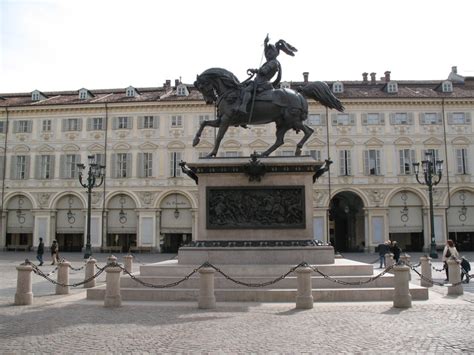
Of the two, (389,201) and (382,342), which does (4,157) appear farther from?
(382,342)

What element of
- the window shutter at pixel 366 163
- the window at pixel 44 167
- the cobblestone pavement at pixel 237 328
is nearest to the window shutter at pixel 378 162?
the window shutter at pixel 366 163

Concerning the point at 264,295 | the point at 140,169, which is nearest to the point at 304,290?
the point at 264,295

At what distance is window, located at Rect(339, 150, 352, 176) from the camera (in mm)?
47562

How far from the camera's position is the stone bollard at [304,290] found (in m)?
11.3

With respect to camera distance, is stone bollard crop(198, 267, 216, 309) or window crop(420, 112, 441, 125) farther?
window crop(420, 112, 441, 125)

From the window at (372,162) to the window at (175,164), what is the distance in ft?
57.2

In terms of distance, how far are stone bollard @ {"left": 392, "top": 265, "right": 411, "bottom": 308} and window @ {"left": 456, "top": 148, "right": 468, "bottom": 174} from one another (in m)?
39.3

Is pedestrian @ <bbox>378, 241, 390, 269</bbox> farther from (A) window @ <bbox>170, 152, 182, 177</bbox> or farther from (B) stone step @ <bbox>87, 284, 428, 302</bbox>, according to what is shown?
(A) window @ <bbox>170, 152, 182, 177</bbox>

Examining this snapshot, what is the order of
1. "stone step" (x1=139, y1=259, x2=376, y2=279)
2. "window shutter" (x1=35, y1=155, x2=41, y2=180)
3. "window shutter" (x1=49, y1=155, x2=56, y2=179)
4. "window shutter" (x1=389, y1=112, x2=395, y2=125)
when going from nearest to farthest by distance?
"stone step" (x1=139, y1=259, x2=376, y2=279)
"window shutter" (x1=389, y1=112, x2=395, y2=125)
"window shutter" (x1=49, y1=155, x2=56, y2=179)
"window shutter" (x1=35, y1=155, x2=41, y2=180)

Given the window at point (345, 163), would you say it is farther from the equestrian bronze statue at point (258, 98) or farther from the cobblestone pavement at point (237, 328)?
the cobblestone pavement at point (237, 328)

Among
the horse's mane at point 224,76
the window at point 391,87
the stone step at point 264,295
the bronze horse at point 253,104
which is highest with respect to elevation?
the window at point 391,87

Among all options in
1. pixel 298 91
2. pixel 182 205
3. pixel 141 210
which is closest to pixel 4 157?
pixel 141 210

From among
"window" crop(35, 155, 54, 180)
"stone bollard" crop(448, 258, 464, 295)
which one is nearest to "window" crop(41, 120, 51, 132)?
"window" crop(35, 155, 54, 180)

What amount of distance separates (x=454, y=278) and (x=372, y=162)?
111 feet
